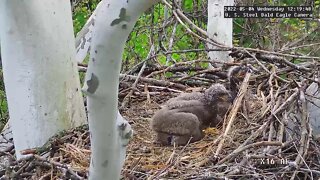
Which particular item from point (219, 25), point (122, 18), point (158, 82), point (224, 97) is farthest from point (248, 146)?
point (219, 25)

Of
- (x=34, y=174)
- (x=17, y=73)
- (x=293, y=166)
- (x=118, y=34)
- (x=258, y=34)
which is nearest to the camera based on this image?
(x=118, y=34)

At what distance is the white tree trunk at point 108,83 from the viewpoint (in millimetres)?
1815

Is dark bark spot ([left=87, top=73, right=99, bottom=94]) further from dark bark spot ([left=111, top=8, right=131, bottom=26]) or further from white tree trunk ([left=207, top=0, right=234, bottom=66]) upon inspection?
white tree trunk ([left=207, top=0, right=234, bottom=66])

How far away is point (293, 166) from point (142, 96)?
1.88 m

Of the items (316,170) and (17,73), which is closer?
(316,170)

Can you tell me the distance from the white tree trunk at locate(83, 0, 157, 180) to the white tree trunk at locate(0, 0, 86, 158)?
140cm

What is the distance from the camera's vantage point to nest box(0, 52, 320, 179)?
3031 millimetres

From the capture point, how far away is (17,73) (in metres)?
3.45

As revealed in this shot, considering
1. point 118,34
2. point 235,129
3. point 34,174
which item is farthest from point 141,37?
point 118,34

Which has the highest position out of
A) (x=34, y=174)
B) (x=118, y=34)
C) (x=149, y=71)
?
(x=118, y=34)

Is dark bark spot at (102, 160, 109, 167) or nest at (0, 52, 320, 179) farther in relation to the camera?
nest at (0, 52, 320, 179)

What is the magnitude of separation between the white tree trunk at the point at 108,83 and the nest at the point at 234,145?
775 millimetres

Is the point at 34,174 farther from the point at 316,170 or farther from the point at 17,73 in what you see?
the point at 316,170

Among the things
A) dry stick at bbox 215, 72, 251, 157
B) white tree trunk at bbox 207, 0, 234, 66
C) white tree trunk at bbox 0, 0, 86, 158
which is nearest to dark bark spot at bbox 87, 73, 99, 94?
white tree trunk at bbox 0, 0, 86, 158
